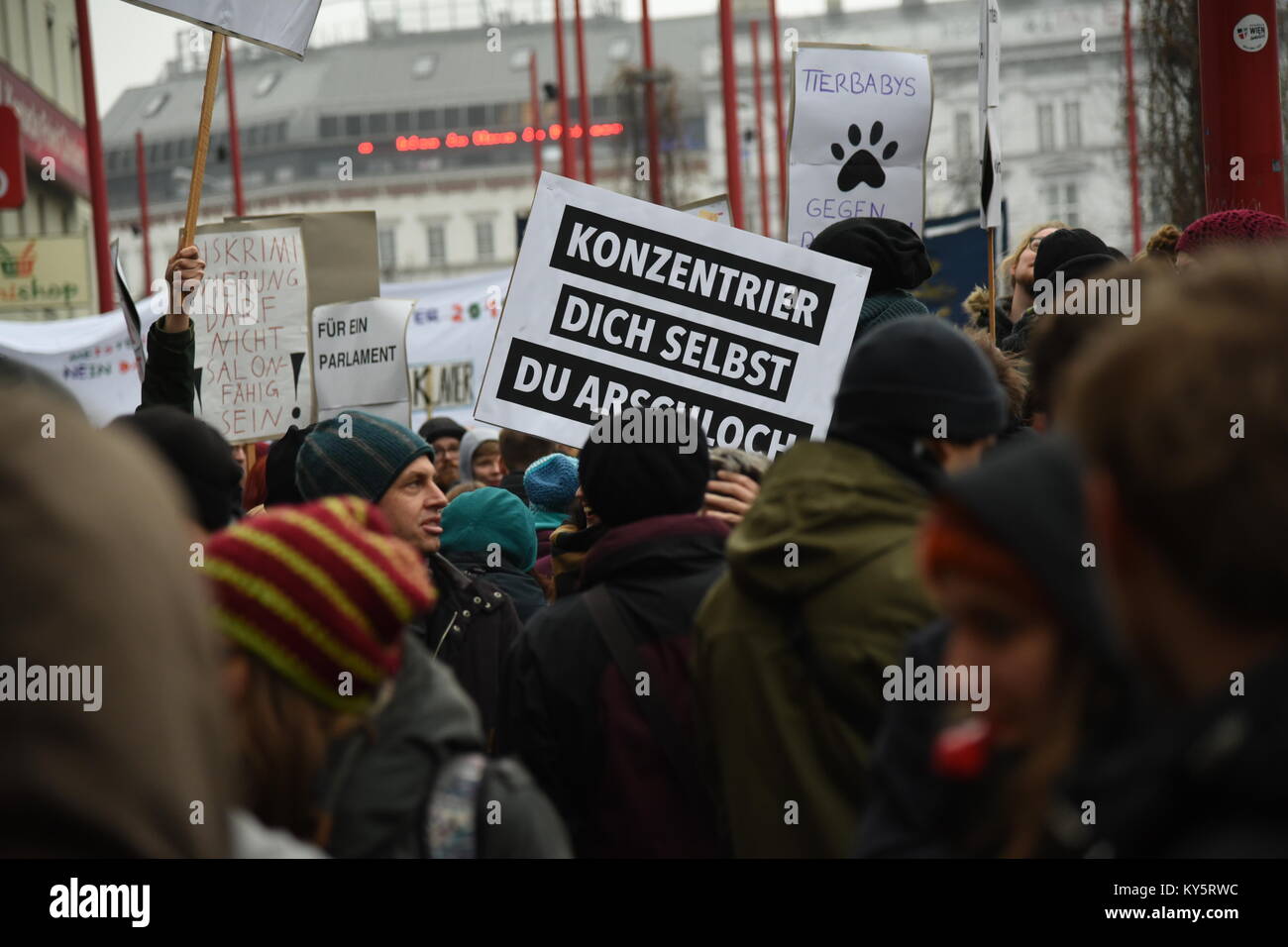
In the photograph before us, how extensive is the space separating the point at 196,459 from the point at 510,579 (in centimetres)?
170

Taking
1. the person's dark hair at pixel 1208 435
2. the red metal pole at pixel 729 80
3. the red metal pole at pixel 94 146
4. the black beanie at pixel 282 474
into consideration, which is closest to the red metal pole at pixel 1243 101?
the black beanie at pixel 282 474

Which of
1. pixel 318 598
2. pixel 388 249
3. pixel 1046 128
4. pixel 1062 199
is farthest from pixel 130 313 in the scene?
pixel 388 249

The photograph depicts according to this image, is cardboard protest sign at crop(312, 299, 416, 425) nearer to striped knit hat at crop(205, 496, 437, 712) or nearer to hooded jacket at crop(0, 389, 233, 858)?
striped knit hat at crop(205, 496, 437, 712)

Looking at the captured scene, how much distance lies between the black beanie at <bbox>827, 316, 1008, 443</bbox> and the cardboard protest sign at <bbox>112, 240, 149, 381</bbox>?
3896 millimetres

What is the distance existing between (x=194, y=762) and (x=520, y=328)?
13.2 ft

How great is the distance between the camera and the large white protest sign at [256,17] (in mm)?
5523

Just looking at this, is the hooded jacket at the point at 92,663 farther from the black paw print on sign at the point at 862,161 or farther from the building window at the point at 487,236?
the building window at the point at 487,236

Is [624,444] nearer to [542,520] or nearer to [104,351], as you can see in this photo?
[542,520]

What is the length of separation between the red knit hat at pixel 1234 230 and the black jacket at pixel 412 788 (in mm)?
3297

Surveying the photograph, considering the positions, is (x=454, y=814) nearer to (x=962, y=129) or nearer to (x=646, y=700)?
(x=646, y=700)

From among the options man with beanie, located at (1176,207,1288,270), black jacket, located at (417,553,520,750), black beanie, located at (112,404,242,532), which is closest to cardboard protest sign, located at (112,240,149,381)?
black jacket, located at (417,553,520,750)

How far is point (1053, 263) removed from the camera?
536 centimetres
